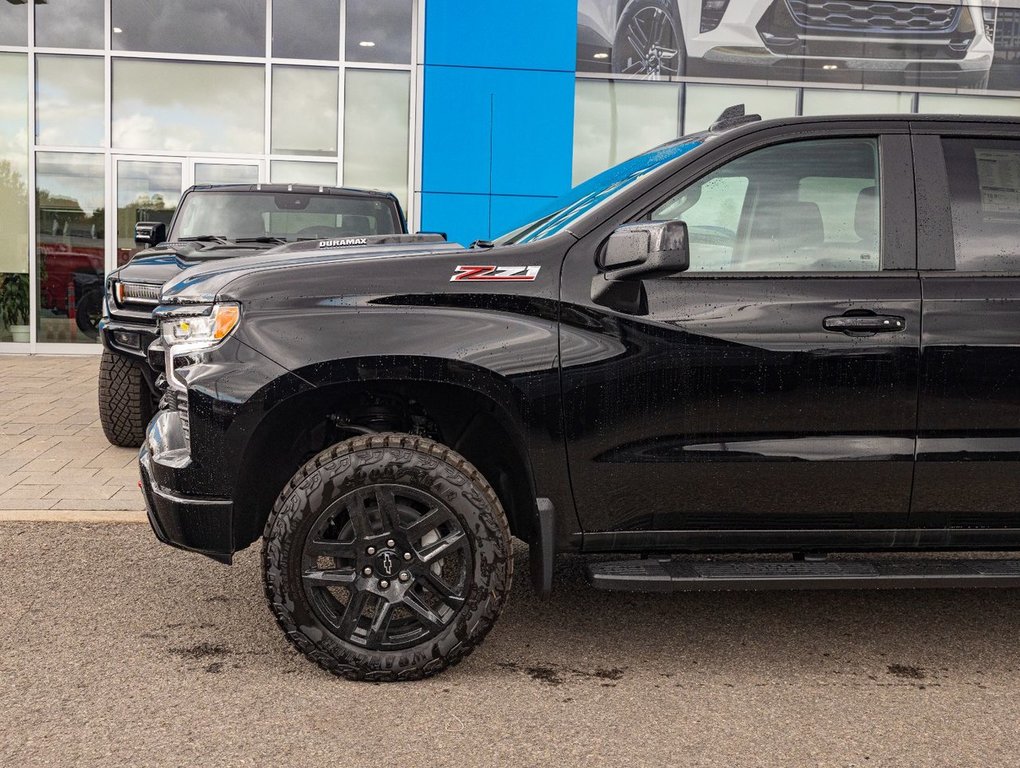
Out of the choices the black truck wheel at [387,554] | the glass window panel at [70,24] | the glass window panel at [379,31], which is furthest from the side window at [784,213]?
the glass window panel at [70,24]

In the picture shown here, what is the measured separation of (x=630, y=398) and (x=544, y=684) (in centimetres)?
94

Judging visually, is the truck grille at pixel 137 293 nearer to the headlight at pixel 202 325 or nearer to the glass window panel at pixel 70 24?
the headlight at pixel 202 325

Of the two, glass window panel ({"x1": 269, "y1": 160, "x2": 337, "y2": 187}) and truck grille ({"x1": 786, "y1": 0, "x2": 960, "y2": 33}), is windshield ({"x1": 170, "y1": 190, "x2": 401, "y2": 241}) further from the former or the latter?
truck grille ({"x1": 786, "y1": 0, "x2": 960, "y2": 33})

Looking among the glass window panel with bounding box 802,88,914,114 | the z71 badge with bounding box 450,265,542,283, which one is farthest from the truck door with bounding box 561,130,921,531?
the glass window panel with bounding box 802,88,914,114

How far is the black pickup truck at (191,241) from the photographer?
617 cm

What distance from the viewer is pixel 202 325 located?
3.21 meters

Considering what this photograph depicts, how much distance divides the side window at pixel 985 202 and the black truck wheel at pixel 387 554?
1745mm

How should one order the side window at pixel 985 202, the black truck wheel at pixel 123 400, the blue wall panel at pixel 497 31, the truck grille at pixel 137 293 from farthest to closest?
the blue wall panel at pixel 497 31 < the black truck wheel at pixel 123 400 < the truck grille at pixel 137 293 < the side window at pixel 985 202

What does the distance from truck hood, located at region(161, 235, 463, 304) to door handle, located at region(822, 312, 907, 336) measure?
3.87ft

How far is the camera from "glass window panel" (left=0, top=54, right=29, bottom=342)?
13070mm

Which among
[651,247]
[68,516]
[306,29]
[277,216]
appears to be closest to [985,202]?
[651,247]

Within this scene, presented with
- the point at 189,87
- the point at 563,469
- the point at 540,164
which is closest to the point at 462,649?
the point at 563,469

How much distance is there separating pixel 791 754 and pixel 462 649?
1004mm

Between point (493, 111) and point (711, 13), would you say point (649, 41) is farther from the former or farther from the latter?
point (493, 111)
